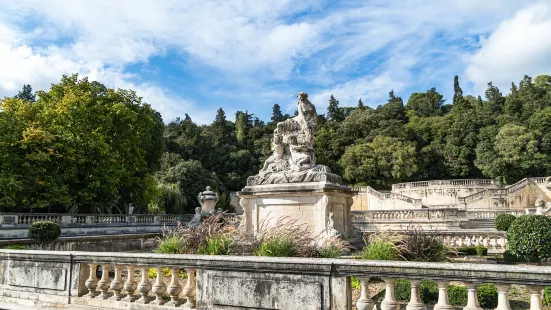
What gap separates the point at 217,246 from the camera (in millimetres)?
7316

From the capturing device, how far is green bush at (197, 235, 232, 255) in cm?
728

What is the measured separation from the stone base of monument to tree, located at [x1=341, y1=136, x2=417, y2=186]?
38.8m

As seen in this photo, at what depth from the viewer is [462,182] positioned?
150 feet

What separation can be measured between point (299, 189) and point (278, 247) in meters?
5.77

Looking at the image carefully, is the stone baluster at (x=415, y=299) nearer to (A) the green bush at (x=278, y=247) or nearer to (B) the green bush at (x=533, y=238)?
(A) the green bush at (x=278, y=247)

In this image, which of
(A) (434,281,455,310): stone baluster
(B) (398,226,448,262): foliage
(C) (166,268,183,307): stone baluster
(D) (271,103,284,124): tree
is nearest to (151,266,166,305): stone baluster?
(C) (166,268,183,307): stone baluster

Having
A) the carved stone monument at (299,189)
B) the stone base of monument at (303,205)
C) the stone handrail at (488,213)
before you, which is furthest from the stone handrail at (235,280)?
the stone handrail at (488,213)

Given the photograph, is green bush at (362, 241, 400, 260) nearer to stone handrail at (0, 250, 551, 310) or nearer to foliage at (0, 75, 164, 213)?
stone handrail at (0, 250, 551, 310)

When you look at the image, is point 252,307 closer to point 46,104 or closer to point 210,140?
point 46,104

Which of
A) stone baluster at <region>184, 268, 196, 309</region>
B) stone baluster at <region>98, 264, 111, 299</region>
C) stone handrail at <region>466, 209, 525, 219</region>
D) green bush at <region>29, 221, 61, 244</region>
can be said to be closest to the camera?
stone baluster at <region>184, 268, 196, 309</region>

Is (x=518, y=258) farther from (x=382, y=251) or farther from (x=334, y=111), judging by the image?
(x=334, y=111)

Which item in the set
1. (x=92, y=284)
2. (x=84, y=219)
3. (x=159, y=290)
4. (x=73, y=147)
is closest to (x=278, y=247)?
(x=159, y=290)

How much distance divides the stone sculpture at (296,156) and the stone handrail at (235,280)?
732 cm

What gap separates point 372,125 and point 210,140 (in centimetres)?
2218
